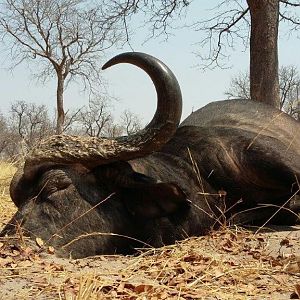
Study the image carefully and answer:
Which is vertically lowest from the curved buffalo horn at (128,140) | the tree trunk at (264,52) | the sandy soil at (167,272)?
the sandy soil at (167,272)

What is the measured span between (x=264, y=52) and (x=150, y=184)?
293 inches

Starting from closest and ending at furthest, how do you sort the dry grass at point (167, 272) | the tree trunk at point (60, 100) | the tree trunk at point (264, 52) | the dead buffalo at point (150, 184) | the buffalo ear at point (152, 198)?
the dry grass at point (167, 272)
the dead buffalo at point (150, 184)
the buffalo ear at point (152, 198)
the tree trunk at point (264, 52)
the tree trunk at point (60, 100)

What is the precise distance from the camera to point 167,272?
376cm

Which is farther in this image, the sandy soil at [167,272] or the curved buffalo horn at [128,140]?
the curved buffalo horn at [128,140]

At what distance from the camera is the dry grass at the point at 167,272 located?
3.15 m

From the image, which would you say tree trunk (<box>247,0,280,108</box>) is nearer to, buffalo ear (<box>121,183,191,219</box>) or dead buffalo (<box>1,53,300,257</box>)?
dead buffalo (<box>1,53,300,257</box>)

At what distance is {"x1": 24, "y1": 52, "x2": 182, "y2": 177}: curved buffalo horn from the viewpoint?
14.9 feet

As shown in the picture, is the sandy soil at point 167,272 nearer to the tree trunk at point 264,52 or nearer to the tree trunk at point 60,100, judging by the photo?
the tree trunk at point 264,52

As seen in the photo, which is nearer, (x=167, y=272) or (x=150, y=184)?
(x=167, y=272)

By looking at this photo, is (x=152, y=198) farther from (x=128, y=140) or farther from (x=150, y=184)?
(x=128, y=140)

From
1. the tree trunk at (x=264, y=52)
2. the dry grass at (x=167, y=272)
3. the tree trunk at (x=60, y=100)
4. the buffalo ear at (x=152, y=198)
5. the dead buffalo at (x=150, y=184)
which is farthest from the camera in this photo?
the tree trunk at (x=60, y=100)

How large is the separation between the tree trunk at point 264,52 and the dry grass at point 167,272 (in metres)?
6.74

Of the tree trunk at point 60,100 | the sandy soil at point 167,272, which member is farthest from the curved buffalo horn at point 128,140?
the tree trunk at point 60,100

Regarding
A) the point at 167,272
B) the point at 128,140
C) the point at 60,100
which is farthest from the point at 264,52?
the point at 60,100
